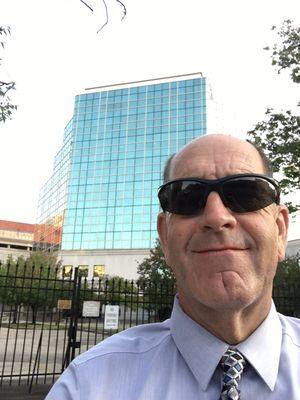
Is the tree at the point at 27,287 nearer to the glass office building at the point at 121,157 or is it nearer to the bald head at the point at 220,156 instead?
the bald head at the point at 220,156

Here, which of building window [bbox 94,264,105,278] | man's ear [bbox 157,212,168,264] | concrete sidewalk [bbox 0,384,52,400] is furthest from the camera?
building window [bbox 94,264,105,278]

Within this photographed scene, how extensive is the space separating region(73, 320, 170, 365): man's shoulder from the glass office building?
166 feet

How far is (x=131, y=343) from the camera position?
1.29 metres

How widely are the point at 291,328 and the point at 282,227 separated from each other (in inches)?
14.8

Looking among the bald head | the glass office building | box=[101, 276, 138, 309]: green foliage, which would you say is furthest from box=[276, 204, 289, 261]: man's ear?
the glass office building

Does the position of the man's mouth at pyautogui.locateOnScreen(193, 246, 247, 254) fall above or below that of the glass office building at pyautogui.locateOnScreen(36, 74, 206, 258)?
below

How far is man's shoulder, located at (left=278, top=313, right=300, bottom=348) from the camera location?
4.26ft

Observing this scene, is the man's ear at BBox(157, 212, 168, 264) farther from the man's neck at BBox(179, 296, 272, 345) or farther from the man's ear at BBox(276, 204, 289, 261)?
the man's ear at BBox(276, 204, 289, 261)

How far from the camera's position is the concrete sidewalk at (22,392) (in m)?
7.18

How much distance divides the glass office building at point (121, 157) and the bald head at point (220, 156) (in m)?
50.5

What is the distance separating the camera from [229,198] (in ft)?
4.03

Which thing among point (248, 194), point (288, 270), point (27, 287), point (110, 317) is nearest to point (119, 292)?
point (110, 317)

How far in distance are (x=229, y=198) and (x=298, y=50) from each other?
1188cm

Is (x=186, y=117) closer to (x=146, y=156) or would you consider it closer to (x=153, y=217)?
(x=146, y=156)
